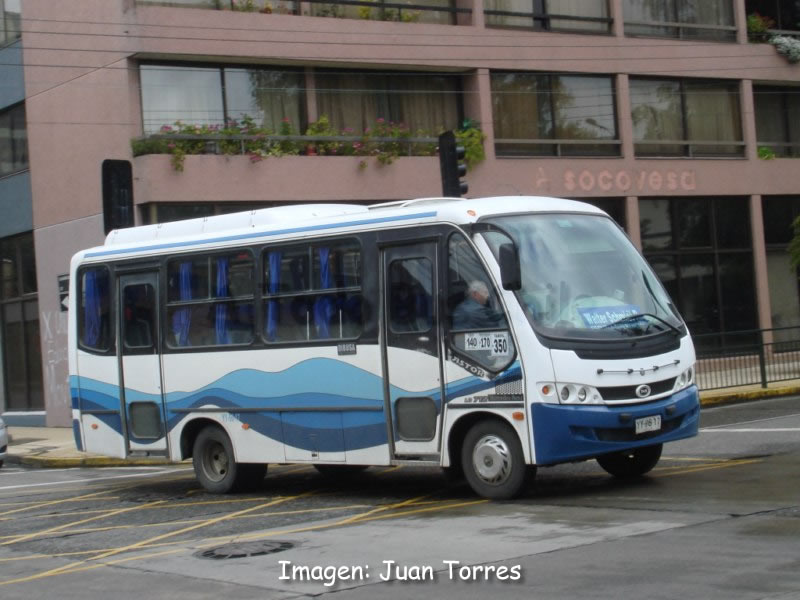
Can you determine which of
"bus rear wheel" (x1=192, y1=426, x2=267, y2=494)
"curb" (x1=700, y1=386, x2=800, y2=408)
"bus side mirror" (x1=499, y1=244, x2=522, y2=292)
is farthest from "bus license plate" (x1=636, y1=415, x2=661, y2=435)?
"curb" (x1=700, y1=386, x2=800, y2=408)

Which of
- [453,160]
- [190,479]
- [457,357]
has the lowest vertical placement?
[190,479]

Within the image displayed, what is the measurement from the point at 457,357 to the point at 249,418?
3097 millimetres

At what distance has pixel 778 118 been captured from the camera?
34656 mm

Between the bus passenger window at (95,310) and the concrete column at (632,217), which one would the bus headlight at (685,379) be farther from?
the concrete column at (632,217)


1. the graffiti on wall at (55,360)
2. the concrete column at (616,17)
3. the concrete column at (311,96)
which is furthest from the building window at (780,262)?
the graffiti on wall at (55,360)

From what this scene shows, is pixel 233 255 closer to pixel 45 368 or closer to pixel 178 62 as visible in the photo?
pixel 178 62

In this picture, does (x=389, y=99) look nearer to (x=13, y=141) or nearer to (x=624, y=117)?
(x=624, y=117)

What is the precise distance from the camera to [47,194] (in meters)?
28.8

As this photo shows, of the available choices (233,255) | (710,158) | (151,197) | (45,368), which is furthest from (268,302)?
(710,158)

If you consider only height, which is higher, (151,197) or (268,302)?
(151,197)

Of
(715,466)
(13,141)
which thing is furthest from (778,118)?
(715,466)

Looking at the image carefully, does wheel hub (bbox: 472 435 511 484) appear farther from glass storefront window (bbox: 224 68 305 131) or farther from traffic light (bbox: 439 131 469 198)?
glass storefront window (bbox: 224 68 305 131)

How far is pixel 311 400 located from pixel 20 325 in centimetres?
1849

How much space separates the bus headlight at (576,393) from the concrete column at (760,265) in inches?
877
